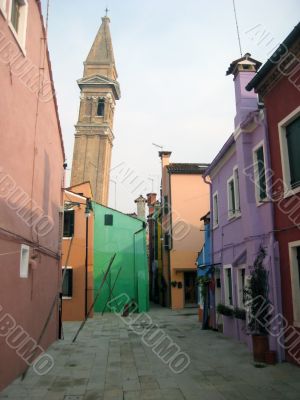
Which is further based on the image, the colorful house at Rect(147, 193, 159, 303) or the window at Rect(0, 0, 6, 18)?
the colorful house at Rect(147, 193, 159, 303)

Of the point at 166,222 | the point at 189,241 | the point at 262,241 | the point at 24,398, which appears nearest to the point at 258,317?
the point at 262,241

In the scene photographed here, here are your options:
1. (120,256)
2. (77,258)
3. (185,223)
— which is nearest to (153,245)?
(185,223)

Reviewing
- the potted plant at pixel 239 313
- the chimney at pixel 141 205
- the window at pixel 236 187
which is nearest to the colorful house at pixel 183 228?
the chimney at pixel 141 205

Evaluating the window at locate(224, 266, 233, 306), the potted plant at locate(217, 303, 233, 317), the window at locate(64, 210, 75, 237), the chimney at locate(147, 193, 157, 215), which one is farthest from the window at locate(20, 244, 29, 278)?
the chimney at locate(147, 193, 157, 215)

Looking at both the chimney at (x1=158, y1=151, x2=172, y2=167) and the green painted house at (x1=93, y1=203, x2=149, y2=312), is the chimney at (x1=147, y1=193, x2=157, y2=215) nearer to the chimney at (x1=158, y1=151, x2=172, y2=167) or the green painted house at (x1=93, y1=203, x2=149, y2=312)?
the chimney at (x1=158, y1=151, x2=172, y2=167)

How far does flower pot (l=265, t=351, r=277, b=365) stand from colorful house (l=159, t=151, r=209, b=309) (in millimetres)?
15498

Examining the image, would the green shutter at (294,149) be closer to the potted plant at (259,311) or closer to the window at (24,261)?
the potted plant at (259,311)

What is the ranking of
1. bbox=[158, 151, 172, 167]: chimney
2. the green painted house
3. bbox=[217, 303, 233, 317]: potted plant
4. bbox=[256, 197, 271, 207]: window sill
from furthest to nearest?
bbox=[158, 151, 172, 167]: chimney
the green painted house
bbox=[217, 303, 233, 317]: potted plant
bbox=[256, 197, 271, 207]: window sill

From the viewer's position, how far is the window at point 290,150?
26.5 ft

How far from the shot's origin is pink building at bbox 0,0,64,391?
6.93m

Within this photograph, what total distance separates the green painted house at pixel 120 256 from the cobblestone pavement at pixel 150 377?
10.8m

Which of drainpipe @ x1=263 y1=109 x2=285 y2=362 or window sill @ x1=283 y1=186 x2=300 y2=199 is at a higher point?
window sill @ x1=283 y1=186 x2=300 y2=199

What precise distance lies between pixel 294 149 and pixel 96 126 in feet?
129

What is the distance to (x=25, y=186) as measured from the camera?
28.1 feet
